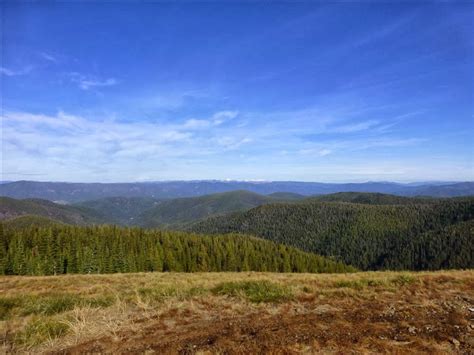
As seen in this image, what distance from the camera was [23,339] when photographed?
785 cm

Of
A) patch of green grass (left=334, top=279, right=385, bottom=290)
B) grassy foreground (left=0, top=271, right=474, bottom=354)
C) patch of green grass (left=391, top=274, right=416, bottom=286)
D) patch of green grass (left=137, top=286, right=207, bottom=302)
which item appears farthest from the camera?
patch of green grass (left=391, top=274, right=416, bottom=286)

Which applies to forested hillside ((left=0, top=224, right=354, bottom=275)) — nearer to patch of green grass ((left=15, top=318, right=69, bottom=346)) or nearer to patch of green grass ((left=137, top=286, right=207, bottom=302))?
patch of green grass ((left=137, top=286, right=207, bottom=302))

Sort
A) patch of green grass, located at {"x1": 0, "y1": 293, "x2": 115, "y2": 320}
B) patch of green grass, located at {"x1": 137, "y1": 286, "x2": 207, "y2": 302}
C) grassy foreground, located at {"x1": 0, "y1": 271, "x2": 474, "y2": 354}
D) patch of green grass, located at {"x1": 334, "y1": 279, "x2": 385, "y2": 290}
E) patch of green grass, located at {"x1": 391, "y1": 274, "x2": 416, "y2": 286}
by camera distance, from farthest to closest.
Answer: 1. patch of green grass, located at {"x1": 391, "y1": 274, "x2": 416, "y2": 286}
2. patch of green grass, located at {"x1": 334, "y1": 279, "x2": 385, "y2": 290}
3. patch of green grass, located at {"x1": 137, "y1": 286, "x2": 207, "y2": 302}
4. patch of green grass, located at {"x1": 0, "y1": 293, "x2": 115, "y2": 320}
5. grassy foreground, located at {"x1": 0, "y1": 271, "x2": 474, "y2": 354}

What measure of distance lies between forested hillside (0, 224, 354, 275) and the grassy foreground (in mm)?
62425

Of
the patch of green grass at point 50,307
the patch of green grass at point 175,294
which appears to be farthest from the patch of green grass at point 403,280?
the patch of green grass at point 50,307

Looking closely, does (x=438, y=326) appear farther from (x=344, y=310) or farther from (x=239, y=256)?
(x=239, y=256)

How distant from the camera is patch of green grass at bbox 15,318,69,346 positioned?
7805 mm

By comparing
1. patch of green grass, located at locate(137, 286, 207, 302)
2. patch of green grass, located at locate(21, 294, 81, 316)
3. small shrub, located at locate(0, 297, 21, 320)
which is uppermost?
patch of green grass, located at locate(137, 286, 207, 302)

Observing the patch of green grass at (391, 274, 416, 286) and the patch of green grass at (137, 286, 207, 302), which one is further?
the patch of green grass at (391, 274, 416, 286)

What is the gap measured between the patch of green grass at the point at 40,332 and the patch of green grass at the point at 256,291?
6.18 m

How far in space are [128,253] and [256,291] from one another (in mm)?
72591

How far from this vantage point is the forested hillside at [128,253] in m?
63.7

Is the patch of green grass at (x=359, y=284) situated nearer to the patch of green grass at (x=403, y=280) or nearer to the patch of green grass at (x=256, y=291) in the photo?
the patch of green grass at (x=403, y=280)

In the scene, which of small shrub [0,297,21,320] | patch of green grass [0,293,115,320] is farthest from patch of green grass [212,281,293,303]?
small shrub [0,297,21,320]
